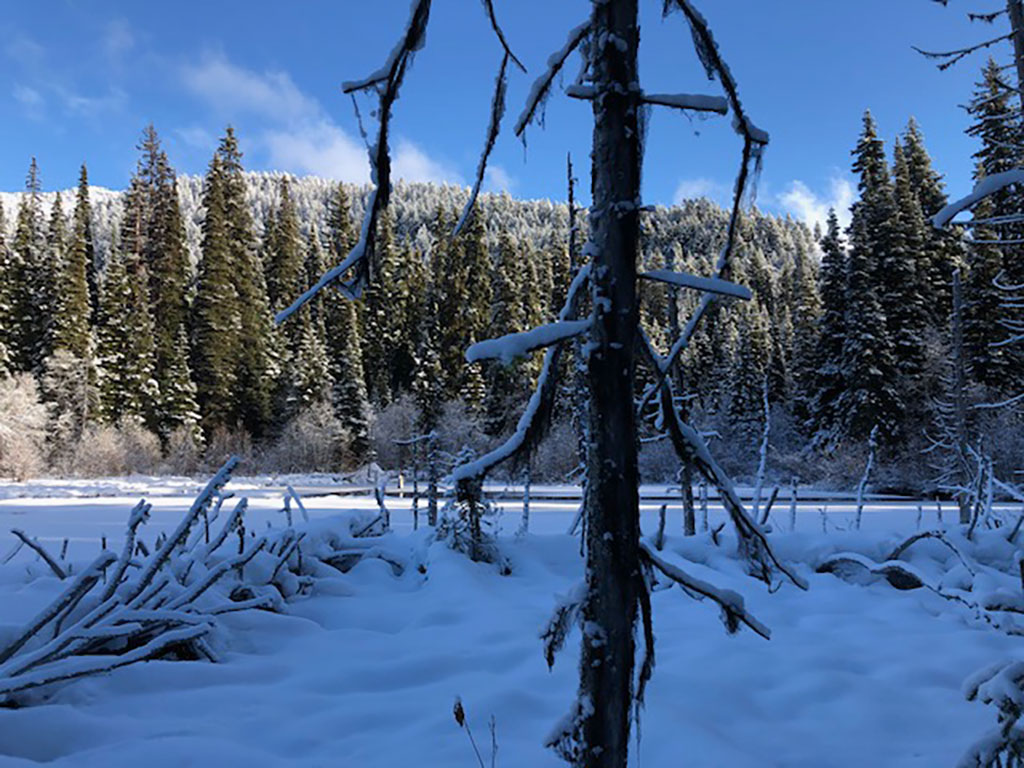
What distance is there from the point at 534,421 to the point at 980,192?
4.50 feet

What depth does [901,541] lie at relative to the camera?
5.43 m

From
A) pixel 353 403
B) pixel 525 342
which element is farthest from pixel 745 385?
pixel 525 342

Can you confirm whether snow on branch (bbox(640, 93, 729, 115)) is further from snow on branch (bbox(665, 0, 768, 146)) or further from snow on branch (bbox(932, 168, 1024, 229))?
snow on branch (bbox(932, 168, 1024, 229))

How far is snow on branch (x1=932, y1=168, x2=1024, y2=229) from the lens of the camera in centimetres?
154

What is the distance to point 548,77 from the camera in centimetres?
154

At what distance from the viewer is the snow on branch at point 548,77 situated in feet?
4.87

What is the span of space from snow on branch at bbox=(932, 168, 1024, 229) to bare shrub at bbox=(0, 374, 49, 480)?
33064mm

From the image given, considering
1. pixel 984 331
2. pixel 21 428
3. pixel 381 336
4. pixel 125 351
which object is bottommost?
pixel 21 428

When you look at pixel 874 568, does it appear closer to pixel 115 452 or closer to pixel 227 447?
pixel 115 452

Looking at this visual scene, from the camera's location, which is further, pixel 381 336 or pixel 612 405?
pixel 381 336

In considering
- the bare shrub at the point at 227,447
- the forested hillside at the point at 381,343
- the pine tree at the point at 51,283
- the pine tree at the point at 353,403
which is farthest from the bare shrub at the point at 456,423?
the pine tree at the point at 51,283

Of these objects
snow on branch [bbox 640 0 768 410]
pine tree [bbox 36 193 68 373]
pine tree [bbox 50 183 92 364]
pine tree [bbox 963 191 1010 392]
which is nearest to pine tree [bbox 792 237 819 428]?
pine tree [bbox 963 191 1010 392]

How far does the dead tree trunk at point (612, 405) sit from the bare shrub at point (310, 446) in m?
34.2

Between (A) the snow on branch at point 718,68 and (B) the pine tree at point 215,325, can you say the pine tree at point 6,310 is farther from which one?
(A) the snow on branch at point 718,68
